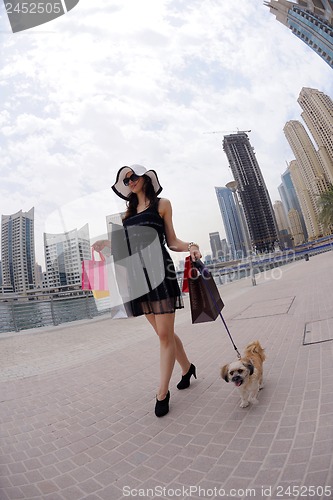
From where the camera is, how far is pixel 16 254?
16.0 meters

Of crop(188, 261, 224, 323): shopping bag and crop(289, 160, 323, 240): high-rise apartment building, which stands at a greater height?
crop(289, 160, 323, 240): high-rise apartment building

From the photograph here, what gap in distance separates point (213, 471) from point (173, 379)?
1583 mm

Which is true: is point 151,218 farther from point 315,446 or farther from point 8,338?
point 8,338

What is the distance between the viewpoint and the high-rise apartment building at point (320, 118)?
73188 mm

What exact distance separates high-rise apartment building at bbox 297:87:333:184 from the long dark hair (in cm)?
9099

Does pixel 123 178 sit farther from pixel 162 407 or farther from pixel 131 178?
pixel 162 407

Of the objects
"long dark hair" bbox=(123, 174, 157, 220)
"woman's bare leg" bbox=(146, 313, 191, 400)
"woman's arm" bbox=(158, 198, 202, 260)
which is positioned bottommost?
"woman's bare leg" bbox=(146, 313, 191, 400)

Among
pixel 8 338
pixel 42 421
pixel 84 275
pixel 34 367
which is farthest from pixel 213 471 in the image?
pixel 8 338

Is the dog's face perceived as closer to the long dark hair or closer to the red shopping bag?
the long dark hair

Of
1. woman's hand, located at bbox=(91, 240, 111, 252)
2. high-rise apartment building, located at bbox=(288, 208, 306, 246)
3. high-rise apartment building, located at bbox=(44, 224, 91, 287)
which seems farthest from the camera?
high-rise apartment building, located at bbox=(288, 208, 306, 246)

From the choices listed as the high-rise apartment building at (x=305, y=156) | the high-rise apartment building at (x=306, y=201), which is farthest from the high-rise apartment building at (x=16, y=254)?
the high-rise apartment building at (x=306, y=201)

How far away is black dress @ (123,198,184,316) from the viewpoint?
2.27 m

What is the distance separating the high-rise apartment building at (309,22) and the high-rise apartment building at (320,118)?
20.9 meters

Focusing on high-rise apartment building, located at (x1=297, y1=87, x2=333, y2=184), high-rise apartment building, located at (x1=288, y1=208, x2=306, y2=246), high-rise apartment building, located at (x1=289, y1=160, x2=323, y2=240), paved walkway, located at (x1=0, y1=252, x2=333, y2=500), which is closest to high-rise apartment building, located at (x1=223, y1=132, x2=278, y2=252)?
high-rise apartment building, located at (x1=297, y1=87, x2=333, y2=184)
